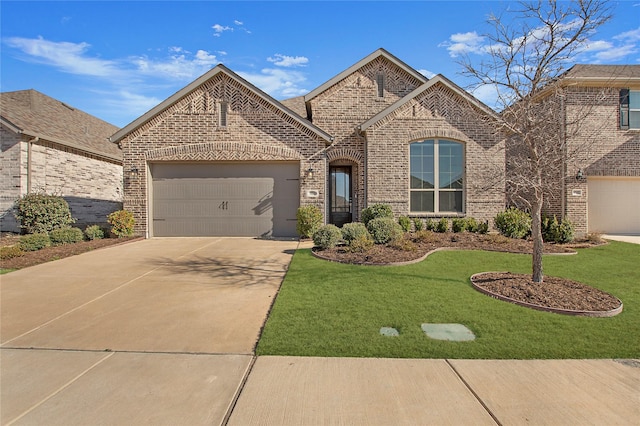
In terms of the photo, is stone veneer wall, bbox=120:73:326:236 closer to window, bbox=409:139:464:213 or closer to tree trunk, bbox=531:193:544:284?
window, bbox=409:139:464:213

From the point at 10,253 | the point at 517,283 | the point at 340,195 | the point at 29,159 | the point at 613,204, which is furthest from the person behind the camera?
the point at 340,195

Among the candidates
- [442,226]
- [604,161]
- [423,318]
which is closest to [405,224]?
[442,226]

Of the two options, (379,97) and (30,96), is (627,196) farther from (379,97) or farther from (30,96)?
(30,96)

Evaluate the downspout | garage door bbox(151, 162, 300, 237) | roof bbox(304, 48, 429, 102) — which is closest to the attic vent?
roof bbox(304, 48, 429, 102)

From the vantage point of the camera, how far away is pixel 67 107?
1858cm

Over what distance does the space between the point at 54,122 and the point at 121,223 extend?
319 inches

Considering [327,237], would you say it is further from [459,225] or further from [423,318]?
[459,225]

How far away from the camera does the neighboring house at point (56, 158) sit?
12.7 m

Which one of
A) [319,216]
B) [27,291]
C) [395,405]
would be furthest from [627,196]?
[27,291]

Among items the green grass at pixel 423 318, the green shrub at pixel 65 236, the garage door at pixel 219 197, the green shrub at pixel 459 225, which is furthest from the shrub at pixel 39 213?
the green shrub at pixel 459 225

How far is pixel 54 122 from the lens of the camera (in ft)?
51.1

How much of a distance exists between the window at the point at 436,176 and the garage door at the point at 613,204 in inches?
231

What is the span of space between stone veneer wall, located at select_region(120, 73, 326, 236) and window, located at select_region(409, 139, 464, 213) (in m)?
3.48

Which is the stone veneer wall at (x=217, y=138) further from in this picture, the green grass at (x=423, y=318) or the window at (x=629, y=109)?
the window at (x=629, y=109)
